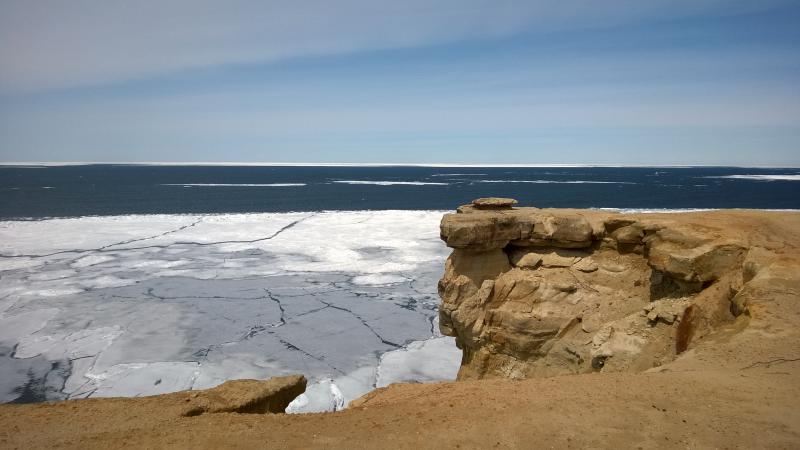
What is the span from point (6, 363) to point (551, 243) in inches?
532

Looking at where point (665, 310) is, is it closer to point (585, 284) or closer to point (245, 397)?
point (585, 284)

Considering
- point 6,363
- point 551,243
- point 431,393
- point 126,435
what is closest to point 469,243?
point 551,243

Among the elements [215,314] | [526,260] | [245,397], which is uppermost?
[526,260]

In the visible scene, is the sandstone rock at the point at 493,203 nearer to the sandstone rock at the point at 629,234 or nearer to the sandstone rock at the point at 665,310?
the sandstone rock at the point at 629,234

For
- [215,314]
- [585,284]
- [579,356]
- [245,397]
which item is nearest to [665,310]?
[585,284]

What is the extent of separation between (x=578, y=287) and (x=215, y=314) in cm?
1186

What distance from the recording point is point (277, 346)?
14.3 m

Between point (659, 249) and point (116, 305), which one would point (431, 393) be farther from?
point (116, 305)

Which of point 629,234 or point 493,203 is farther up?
point 493,203

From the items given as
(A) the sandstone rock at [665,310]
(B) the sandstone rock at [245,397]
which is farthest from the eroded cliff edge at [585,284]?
(B) the sandstone rock at [245,397]

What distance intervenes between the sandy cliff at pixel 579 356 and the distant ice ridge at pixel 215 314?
4.18 m

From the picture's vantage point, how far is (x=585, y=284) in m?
9.60

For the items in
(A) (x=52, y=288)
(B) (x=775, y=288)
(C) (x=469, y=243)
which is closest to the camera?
(B) (x=775, y=288)

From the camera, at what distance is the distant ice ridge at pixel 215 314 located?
41.5 feet
